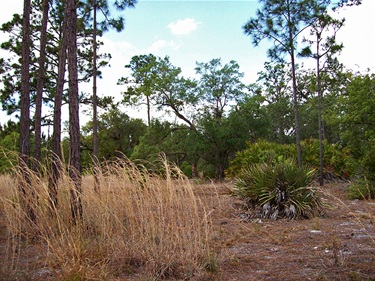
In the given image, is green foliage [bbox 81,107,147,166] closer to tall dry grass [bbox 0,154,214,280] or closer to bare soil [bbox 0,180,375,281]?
bare soil [bbox 0,180,375,281]

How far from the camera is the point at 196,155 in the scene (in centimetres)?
2291

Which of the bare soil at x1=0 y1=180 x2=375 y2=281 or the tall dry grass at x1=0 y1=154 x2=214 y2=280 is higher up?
the tall dry grass at x1=0 y1=154 x2=214 y2=280

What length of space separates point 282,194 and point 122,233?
200 inches

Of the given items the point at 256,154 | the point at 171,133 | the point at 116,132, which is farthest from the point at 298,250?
the point at 116,132

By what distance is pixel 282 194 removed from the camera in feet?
28.3

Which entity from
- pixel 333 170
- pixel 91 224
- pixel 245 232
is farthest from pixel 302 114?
pixel 91 224

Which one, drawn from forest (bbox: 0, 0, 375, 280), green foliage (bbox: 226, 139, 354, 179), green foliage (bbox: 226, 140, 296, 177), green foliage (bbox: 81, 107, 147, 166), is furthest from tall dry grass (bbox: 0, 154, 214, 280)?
green foliage (bbox: 81, 107, 147, 166)

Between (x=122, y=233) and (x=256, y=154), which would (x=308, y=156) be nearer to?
(x=256, y=154)

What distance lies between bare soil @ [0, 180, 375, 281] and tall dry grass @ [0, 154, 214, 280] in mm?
221

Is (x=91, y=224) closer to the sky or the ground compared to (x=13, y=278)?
closer to the sky

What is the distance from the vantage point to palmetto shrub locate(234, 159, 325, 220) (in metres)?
8.28

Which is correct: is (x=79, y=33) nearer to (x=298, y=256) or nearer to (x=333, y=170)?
(x=333, y=170)

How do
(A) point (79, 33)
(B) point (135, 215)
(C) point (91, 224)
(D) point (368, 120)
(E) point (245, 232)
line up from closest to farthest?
(B) point (135, 215), (C) point (91, 224), (E) point (245, 232), (D) point (368, 120), (A) point (79, 33)

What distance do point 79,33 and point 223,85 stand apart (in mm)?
11023
